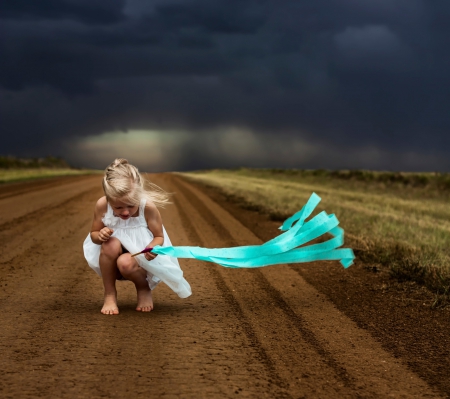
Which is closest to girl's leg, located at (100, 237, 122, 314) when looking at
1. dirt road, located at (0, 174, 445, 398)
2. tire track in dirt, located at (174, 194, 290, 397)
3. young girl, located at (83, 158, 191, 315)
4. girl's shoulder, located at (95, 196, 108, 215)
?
young girl, located at (83, 158, 191, 315)

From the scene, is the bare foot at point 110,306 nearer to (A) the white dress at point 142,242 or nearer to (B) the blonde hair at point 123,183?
(A) the white dress at point 142,242

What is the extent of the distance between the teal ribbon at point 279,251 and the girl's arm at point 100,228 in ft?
1.38

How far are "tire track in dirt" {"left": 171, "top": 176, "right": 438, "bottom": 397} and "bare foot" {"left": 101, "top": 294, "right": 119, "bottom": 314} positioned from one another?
1478 mm

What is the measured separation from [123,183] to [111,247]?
26.5 inches

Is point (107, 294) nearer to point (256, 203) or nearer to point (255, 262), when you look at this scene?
point (255, 262)

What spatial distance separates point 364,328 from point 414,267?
2221 millimetres

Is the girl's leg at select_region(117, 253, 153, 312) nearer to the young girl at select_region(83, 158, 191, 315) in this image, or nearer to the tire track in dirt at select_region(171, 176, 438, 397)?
the young girl at select_region(83, 158, 191, 315)

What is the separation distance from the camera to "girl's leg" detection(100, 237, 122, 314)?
15.0 ft

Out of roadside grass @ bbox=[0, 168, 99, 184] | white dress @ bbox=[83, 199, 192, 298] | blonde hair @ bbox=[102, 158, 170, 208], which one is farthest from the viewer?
roadside grass @ bbox=[0, 168, 99, 184]

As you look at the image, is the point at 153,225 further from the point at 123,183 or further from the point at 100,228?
the point at 123,183

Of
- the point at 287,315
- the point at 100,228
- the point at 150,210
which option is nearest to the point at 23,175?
the point at 100,228

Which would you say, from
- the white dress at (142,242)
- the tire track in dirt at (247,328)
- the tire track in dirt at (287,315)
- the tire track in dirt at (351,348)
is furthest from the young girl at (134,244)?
the tire track in dirt at (351,348)

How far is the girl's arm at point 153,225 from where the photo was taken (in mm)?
4484

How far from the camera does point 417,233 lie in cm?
930
